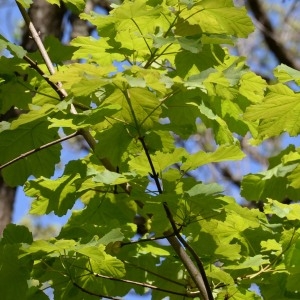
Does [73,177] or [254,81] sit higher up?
[254,81]

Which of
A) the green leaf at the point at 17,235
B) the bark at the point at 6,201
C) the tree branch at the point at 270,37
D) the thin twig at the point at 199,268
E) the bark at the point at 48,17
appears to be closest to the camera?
the thin twig at the point at 199,268

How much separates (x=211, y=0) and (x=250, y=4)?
3109mm

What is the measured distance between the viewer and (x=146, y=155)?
3.44 feet

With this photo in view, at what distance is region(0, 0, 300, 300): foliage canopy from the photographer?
1030 mm

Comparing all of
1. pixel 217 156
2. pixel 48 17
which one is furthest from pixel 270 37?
pixel 217 156

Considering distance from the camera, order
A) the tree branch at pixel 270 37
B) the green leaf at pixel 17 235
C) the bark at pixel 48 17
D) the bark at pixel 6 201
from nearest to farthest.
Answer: the green leaf at pixel 17 235, the bark at pixel 6 201, the bark at pixel 48 17, the tree branch at pixel 270 37

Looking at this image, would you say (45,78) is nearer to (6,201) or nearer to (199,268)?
(199,268)

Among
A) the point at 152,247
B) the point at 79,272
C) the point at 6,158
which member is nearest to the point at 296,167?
the point at 152,247

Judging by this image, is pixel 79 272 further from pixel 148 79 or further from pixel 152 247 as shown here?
pixel 148 79

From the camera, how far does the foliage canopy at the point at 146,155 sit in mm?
1030

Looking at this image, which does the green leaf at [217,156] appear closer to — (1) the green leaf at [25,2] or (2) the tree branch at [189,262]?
(2) the tree branch at [189,262]

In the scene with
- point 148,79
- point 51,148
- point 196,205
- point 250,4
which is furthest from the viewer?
point 250,4

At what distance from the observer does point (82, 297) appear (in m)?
1.18

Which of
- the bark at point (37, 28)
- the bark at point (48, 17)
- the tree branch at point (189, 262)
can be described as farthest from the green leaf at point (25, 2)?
the bark at point (48, 17)
